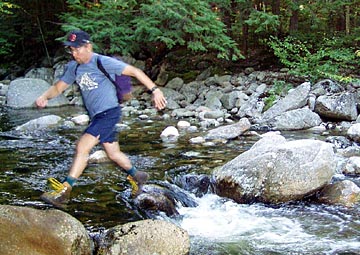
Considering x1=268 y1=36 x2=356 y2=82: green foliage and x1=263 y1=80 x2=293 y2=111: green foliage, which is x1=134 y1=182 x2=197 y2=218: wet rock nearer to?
x1=263 y1=80 x2=293 y2=111: green foliage

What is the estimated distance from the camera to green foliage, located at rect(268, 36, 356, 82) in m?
13.4

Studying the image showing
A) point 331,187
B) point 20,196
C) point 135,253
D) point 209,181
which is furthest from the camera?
point 209,181

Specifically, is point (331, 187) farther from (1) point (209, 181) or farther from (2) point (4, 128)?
(2) point (4, 128)

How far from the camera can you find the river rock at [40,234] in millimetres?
3709

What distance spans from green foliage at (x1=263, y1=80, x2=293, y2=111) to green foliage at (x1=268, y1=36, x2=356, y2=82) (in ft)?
1.62

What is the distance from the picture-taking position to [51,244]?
385 centimetres

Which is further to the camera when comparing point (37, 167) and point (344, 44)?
point (344, 44)

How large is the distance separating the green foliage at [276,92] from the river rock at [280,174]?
6365 mm

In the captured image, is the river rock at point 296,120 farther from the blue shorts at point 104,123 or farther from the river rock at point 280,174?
the blue shorts at point 104,123

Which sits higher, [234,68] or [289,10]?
[289,10]

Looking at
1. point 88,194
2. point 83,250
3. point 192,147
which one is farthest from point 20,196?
point 192,147

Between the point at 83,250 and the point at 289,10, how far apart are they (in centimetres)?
1320

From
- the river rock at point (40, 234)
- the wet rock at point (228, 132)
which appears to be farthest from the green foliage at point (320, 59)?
the river rock at point (40, 234)

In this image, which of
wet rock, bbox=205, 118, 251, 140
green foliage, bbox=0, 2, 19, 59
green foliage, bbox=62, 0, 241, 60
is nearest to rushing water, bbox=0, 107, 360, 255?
wet rock, bbox=205, 118, 251, 140
